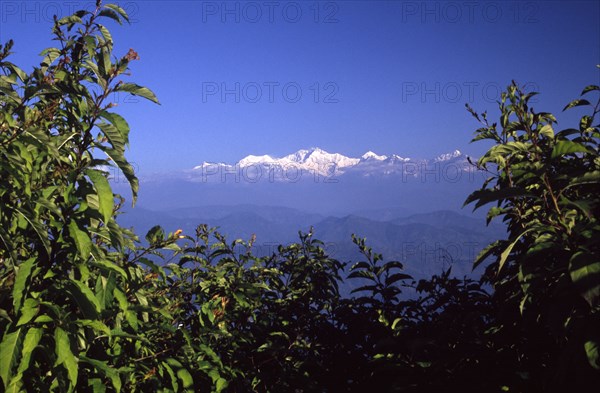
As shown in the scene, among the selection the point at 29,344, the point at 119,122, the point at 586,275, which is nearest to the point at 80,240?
the point at 29,344

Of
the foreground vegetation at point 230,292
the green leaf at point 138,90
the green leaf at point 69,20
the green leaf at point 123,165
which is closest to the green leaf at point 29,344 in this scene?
the foreground vegetation at point 230,292

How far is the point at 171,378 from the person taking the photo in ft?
9.98

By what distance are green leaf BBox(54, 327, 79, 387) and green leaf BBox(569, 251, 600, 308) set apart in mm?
2354

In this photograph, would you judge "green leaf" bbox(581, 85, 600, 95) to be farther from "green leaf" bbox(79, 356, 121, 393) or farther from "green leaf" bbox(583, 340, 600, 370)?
"green leaf" bbox(79, 356, 121, 393)

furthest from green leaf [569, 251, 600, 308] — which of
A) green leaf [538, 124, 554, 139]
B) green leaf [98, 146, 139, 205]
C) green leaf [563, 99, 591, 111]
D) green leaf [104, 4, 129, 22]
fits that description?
green leaf [104, 4, 129, 22]

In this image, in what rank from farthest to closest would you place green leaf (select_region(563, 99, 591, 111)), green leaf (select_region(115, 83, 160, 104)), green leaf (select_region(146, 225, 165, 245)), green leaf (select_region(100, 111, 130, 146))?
green leaf (select_region(563, 99, 591, 111))
green leaf (select_region(146, 225, 165, 245))
green leaf (select_region(115, 83, 160, 104))
green leaf (select_region(100, 111, 130, 146))

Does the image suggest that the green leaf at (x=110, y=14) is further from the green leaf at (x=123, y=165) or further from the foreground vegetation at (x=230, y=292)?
the green leaf at (x=123, y=165)

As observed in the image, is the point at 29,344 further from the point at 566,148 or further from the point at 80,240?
the point at 566,148

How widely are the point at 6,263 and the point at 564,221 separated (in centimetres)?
325

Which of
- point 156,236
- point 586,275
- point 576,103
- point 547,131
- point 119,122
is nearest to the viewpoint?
point 586,275

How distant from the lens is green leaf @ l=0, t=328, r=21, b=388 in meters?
2.14

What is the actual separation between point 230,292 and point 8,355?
2144mm

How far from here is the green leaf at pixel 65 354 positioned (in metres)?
2.15

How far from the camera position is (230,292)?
4145mm
